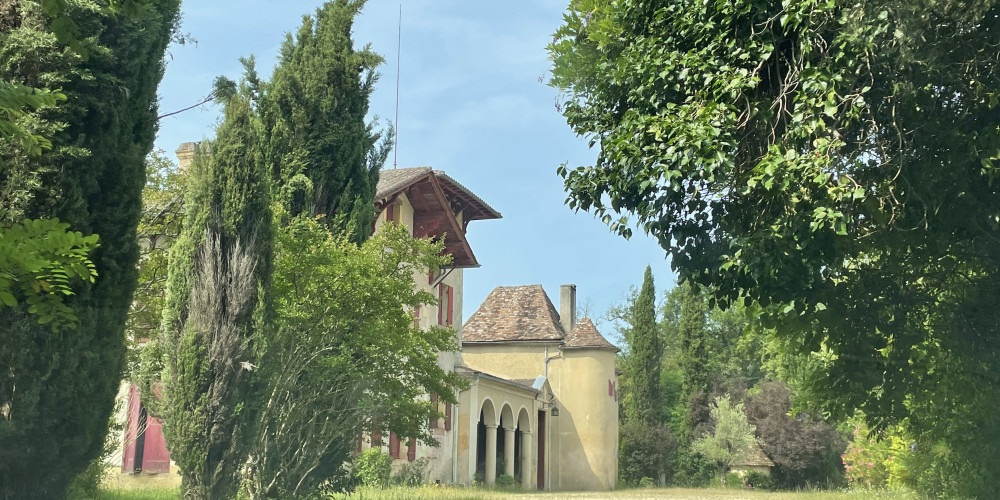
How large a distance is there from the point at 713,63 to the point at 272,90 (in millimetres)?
11386

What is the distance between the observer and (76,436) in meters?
8.16

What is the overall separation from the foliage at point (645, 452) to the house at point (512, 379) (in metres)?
3.23

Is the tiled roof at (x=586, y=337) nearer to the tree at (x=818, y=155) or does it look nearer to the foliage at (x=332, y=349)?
the foliage at (x=332, y=349)

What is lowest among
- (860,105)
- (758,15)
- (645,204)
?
(645,204)

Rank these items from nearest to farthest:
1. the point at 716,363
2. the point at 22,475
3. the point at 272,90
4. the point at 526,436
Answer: the point at 22,475, the point at 272,90, the point at 526,436, the point at 716,363

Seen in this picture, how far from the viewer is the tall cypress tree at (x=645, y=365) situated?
1639 inches

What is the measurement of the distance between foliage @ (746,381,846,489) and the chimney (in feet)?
30.3

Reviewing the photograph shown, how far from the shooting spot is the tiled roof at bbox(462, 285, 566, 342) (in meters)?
37.7

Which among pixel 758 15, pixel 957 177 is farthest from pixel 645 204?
pixel 957 177

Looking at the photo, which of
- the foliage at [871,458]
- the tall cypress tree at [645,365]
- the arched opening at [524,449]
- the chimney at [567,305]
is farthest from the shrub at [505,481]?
the foliage at [871,458]

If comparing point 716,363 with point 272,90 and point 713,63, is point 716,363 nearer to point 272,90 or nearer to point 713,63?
point 272,90

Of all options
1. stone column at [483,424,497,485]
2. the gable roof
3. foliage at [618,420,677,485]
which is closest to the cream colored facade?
stone column at [483,424,497,485]

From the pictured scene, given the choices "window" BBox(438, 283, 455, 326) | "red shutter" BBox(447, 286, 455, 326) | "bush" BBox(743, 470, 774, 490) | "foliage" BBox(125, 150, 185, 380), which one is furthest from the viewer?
"bush" BBox(743, 470, 774, 490)

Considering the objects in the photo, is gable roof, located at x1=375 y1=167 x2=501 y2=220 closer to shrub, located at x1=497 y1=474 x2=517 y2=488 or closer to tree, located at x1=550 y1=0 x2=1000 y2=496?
shrub, located at x1=497 y1=474 x2=517 y2=488
